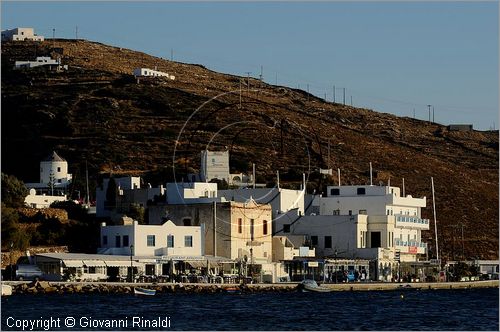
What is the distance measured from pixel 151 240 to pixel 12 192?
1844 centimetres

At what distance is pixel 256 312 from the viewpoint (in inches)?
2889

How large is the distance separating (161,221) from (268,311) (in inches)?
1349

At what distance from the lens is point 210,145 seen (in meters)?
166

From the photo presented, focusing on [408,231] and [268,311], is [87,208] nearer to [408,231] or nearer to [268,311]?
[408,231]

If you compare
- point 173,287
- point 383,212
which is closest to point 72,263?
point 173,287

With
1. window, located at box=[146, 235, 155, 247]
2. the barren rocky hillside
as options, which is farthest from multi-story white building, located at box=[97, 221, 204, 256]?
the barren rocky hillside

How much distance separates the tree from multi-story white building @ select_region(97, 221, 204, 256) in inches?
457

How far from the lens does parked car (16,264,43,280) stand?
9382cm

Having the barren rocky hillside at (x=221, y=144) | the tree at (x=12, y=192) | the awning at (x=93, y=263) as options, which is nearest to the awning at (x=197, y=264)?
the awning at (x=93, y=263)

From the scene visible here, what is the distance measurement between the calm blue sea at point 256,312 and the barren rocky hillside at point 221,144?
5012 cm

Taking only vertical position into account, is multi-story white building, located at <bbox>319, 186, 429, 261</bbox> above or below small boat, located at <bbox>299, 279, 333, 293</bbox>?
above

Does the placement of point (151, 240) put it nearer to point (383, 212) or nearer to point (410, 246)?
Result: point (383, 212)

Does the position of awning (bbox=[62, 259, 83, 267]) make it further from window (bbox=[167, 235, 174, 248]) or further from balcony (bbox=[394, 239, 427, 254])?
balcony (bbox=[394, 239, 427, 254])

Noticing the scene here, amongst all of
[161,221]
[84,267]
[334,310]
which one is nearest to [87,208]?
[161,221]
